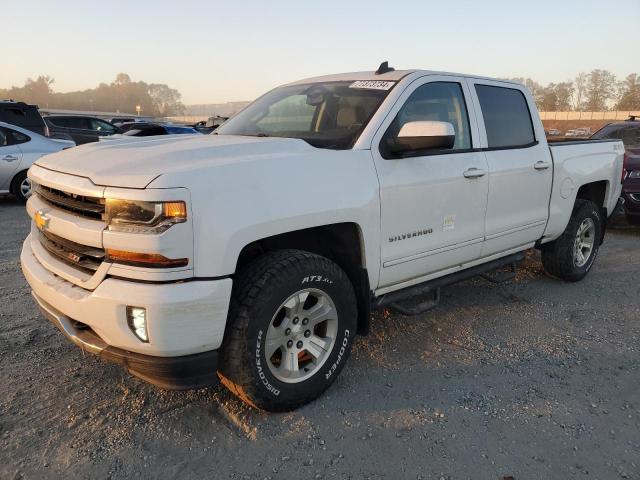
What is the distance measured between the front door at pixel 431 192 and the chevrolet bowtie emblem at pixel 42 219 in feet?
6.00

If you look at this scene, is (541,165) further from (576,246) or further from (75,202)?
(75,202)

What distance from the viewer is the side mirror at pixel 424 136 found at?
113 inches

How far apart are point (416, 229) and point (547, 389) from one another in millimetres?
1258

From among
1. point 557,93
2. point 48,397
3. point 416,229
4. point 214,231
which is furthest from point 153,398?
point 557,93

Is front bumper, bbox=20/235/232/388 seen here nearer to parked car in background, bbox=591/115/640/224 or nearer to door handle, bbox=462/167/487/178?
door handle, bbox=462/167/487/178

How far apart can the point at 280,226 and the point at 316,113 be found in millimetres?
1301

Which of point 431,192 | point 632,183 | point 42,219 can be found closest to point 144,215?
point 42,219

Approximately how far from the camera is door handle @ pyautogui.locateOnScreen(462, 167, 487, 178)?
3502 mm

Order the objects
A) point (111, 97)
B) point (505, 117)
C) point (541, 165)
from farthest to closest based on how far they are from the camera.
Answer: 1. point (111, 97)
2. point (541, 165)
3. point (505, 117)

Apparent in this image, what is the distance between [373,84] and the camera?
3.41 m

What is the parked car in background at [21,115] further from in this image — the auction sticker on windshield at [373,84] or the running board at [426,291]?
the running board at [426,291]

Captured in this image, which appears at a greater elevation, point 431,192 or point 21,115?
point 21,115

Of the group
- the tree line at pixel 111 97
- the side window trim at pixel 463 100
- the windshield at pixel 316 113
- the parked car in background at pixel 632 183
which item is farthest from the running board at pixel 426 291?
the tree line at pixel 111 97

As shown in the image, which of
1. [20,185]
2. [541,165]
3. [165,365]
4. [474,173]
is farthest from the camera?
[20,185]
